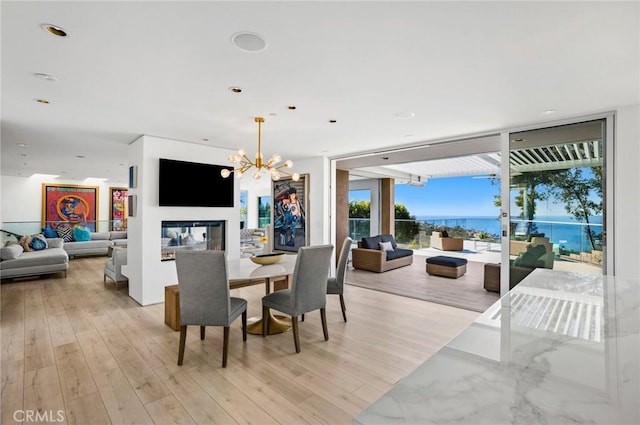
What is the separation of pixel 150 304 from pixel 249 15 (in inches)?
162

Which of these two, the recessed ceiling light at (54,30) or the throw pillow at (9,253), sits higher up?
the recessed ceiling light at (54,30)

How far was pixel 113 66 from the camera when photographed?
226cm

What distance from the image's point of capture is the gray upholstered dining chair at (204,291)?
2.62 meters

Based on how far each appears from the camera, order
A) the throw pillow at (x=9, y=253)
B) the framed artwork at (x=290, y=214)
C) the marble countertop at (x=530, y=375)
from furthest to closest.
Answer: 1. the framed artwork at (x=290, y=214)
2. the throw pillow at (x=9, y=253)
3. the marble countertop at (x=530, y=375)

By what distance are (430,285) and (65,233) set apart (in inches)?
396

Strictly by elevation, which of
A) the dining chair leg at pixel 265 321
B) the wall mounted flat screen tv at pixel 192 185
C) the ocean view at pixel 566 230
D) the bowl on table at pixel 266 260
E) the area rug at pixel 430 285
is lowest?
the area rug at pixel 430 285

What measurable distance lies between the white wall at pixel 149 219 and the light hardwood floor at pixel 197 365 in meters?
0.32

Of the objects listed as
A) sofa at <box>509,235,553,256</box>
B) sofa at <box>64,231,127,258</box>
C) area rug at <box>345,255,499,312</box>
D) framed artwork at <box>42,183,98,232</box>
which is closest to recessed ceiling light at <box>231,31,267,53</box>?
→ sofa at <box>509,235,553,256</box>

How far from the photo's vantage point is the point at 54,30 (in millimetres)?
1816

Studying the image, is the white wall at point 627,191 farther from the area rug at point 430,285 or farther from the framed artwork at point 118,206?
the framed artwork at point 118,206

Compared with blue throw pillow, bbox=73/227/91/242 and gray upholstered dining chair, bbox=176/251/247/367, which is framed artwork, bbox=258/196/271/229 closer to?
blue throw pillow, bbox=73/227/91/242

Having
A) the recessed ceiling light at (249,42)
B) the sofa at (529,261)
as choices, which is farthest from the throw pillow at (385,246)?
the recessed ceiling light at (249,42)

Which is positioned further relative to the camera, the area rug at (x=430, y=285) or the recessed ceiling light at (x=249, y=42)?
the area rug at (x=430, y=285)

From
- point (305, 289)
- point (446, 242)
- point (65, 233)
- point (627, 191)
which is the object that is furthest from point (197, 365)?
point (65, 233)
